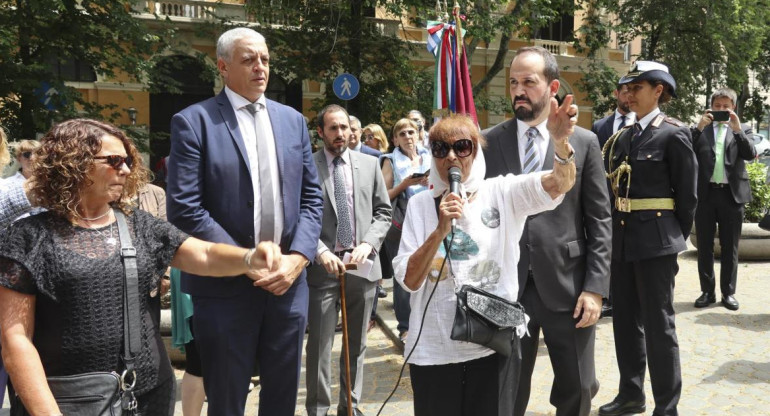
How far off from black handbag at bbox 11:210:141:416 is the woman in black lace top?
1.1 inches

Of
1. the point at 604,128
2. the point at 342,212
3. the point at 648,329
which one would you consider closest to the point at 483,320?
the point at 648,329

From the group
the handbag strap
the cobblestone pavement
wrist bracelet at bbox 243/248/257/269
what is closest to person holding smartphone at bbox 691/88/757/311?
the cobblestone pavement

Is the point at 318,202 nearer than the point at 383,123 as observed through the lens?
Yes

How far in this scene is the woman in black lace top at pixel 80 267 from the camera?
103 inches

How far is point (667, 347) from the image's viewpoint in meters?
4.96

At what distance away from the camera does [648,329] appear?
5.04 metres

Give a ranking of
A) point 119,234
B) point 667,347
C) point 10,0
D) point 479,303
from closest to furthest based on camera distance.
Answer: point 119,234 < point 479,303 < point 667,347 < point 10,0

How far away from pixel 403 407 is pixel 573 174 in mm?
2906

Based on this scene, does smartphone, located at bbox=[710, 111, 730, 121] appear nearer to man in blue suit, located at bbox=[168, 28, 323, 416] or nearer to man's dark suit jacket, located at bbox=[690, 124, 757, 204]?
man's dark suit jacket, located at bbox=[690, 124, 757, 204]

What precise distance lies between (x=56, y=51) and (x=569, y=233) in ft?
38.1

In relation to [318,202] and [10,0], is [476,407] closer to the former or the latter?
[318,202]

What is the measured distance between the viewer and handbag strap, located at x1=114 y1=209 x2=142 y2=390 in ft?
9.09

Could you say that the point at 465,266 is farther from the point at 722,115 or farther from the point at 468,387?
the point at 722,115

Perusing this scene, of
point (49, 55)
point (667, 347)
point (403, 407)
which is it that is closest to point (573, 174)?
point (667, 347)
